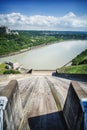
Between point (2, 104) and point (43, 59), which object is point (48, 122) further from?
point (43, 59)

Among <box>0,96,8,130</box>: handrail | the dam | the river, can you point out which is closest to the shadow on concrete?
the dam

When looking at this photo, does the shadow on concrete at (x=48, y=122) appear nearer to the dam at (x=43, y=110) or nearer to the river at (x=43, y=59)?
the dam at (x=43, y=110)

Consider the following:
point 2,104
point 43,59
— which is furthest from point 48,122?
point 43,59

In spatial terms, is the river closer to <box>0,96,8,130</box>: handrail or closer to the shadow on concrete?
the shadow on concrete

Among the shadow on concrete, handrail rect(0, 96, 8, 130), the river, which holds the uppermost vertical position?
handrail rect(0, 96, 8, 130)

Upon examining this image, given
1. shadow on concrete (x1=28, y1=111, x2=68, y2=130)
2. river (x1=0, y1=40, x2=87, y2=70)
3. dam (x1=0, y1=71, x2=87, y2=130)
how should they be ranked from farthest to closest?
river (x1=0, y1=40, x2=87, y2=70), shadow on concrete (x1=28, y1=111, x2=68, y2=130), dam (x1=0, y1=71, x2=87, y2=130)

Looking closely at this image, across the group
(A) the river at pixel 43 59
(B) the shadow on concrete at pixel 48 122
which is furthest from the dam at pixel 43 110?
(A) the river at pixel 43 59

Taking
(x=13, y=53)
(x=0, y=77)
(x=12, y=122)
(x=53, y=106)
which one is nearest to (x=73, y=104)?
(x=12, y=122)

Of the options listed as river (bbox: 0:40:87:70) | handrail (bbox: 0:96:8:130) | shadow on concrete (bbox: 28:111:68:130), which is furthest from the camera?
river (bbox: 0:40:87:70)

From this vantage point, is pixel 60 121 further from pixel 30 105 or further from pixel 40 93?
pixel 40 93
